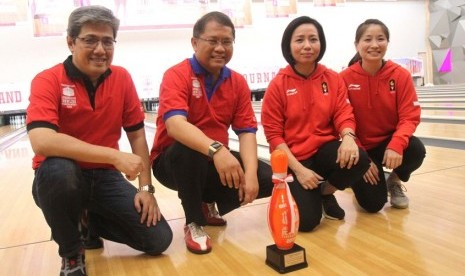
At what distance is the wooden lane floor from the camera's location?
3.81ft

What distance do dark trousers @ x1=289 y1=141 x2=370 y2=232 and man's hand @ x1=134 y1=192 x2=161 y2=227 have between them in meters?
0.49

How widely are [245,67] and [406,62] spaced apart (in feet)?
14.6

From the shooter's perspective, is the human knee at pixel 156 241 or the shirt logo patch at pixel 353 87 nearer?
the human knee at pixel 156 241

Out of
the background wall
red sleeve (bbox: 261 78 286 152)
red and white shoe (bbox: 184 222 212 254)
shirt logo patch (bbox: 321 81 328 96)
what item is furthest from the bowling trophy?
the background wall

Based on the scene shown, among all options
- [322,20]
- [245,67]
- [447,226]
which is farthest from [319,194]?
[322,20]

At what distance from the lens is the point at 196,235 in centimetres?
135

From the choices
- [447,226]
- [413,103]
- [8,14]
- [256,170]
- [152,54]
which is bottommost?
[447,226]

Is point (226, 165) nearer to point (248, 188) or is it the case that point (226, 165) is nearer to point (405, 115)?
point (248, 188)

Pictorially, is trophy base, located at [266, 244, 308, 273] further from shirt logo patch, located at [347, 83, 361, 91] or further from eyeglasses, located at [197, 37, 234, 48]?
shirt logo patch, located at [347, 83, 361, 91]

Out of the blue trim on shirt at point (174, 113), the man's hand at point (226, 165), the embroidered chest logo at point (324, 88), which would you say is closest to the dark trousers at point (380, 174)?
the embroidered chest logo at point (324, 88)

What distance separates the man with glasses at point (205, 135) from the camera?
4.27 ft

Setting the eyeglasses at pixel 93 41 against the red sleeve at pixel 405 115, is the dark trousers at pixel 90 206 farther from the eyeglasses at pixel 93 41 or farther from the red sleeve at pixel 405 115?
the red sleeve at pixel 405 115

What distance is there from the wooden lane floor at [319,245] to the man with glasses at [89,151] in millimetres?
91

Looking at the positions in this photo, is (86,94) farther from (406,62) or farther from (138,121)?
(406,62)
